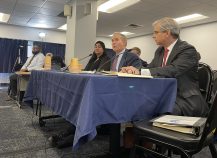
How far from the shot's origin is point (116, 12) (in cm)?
567

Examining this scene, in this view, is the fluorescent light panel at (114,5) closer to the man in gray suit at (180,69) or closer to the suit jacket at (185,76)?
the man in gray suit at (180,69)

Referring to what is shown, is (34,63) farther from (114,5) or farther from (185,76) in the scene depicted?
(185,76)

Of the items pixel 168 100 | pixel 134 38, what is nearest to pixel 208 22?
pixel 134 38

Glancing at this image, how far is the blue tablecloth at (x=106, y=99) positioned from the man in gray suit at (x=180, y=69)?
103 mm

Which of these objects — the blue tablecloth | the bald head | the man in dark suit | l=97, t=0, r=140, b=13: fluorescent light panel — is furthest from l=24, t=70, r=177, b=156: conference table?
l=97, t=0, r=140, b=13: fluorescent light panel

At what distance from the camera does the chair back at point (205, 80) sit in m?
1.78

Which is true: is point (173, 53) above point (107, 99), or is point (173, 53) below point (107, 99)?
above

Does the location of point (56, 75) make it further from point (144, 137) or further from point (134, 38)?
point (134, 38)

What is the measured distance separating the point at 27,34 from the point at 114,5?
486 cm

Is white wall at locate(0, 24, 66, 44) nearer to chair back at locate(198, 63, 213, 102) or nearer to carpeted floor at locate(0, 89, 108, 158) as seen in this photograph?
carpeted floor at locate(0, 89, 108, 158)

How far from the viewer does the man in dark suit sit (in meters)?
2.32

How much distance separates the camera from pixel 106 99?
121 cm

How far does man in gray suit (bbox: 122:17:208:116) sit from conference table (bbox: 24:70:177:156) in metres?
0.10

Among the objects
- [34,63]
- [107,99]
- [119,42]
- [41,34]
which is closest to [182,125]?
[107,99]
